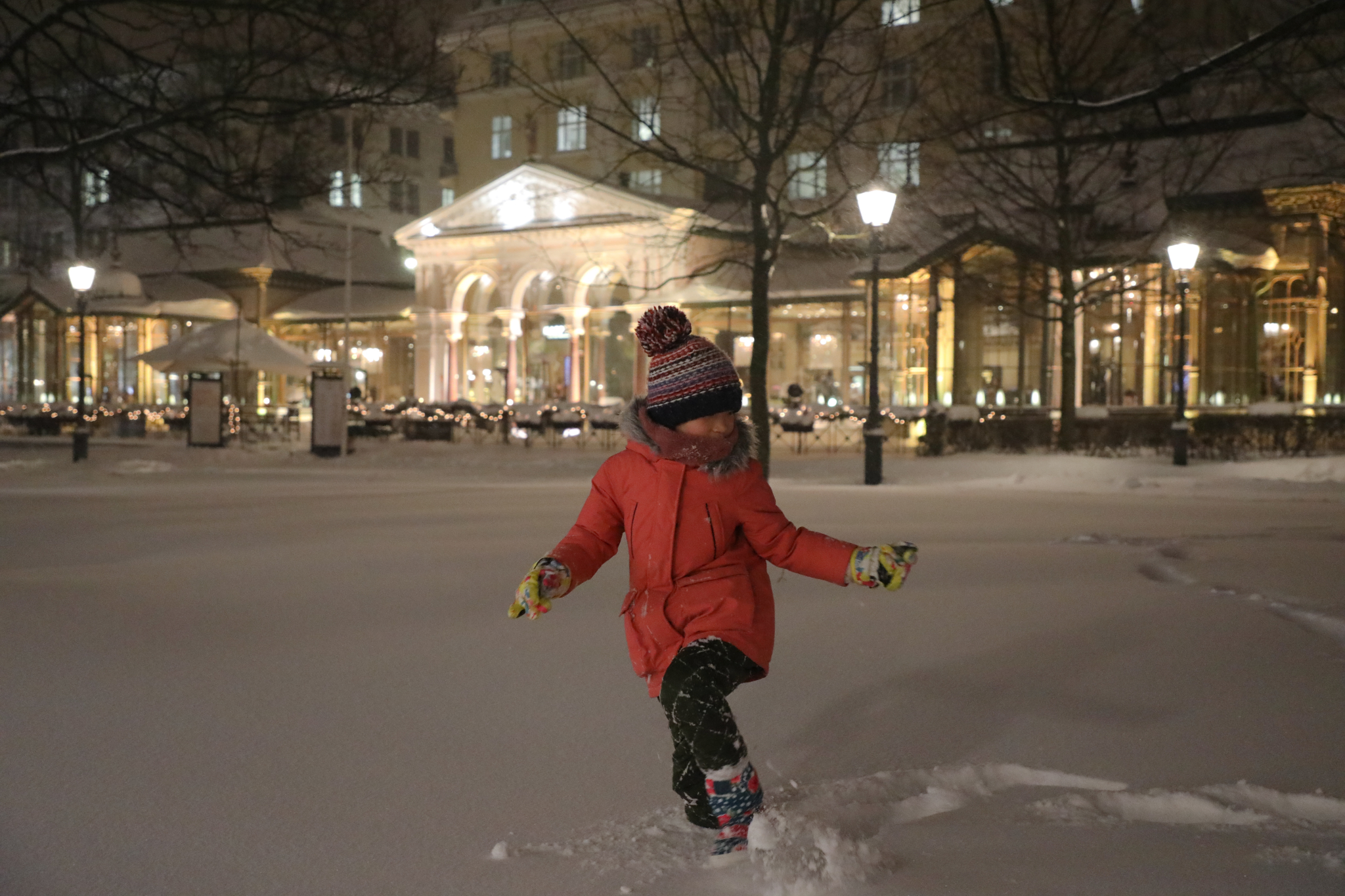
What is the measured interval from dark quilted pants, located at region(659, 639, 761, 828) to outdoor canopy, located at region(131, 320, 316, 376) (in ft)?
90.2

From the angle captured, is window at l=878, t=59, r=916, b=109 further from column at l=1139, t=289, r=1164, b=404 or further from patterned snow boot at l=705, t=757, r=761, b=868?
patterned snow boot at l=705, t=757, r=761, b=868

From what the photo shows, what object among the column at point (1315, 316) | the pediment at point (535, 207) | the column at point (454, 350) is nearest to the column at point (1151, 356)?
the column at point (1315, 316)

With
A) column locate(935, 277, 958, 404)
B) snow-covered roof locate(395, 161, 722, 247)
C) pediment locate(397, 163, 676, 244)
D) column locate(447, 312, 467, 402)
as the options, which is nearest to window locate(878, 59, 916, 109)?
column locate(935, 277, 958, 404)

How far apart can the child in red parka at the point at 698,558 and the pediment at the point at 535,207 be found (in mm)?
37774

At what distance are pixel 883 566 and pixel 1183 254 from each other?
1784 cm

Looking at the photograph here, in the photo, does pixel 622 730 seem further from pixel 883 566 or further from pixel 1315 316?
pixel 1315 316

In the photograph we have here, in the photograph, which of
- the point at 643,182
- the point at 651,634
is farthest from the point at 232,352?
the point at 651,634

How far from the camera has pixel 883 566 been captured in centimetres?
350

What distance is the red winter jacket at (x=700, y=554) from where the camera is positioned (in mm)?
3572

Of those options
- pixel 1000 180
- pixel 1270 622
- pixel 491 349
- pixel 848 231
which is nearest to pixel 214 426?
pixel 848 231

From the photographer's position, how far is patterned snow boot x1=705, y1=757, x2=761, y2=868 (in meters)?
3.44

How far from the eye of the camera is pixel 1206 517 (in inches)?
484

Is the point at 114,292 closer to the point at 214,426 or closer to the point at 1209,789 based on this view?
the point at 214,426

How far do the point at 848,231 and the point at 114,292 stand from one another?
28.3m
